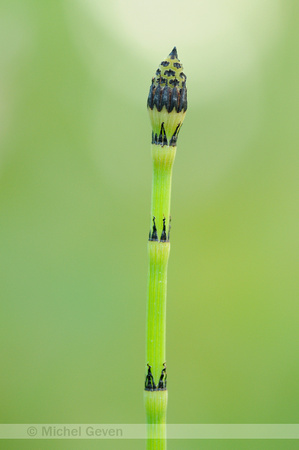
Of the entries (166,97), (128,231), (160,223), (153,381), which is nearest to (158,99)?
(166,97)

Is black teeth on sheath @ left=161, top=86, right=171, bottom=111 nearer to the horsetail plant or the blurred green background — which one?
the horsetail plant

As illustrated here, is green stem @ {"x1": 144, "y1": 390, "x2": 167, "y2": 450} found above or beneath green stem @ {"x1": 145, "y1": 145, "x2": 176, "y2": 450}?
beneath

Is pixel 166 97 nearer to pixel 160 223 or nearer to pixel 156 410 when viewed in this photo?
pixel 160 223

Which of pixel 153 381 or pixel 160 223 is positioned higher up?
pixel 160 223

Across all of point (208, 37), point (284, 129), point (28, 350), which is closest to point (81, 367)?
point (28, 350)

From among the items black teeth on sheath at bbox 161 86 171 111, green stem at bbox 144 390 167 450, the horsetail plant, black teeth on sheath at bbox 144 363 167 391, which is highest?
black teeth on sheath at bbox 161 86 171 111

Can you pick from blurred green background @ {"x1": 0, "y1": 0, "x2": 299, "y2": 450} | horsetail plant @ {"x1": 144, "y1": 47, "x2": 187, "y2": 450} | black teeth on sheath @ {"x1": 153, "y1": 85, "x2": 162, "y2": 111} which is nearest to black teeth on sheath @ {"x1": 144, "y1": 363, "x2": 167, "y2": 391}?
horsetail plant @ {"x1": 144, "y1": 47, "x2": 187, "y2": 450}

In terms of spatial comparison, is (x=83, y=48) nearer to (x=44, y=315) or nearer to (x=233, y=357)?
(x=44, y=315)
